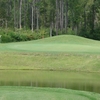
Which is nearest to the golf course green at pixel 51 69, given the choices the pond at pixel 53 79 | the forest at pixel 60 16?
the pond at pixel 53 79

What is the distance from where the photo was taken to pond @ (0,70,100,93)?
16797 mm

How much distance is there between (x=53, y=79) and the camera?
18984 mm

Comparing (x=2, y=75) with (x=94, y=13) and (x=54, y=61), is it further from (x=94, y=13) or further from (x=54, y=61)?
(x=94, y=13)

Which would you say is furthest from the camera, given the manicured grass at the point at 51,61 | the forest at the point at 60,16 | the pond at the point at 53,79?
the forest at the point at 60,16

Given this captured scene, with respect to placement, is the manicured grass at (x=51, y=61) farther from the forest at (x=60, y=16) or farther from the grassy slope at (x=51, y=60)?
the forest at (x=60, y=16)

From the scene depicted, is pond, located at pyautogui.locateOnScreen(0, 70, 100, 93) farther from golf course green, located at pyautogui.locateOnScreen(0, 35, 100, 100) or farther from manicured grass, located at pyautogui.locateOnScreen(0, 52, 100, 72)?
manicured grass, located at pyautogui.locateOnScreen(0, 52, 100, 72)

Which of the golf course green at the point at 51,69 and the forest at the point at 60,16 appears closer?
the golf course green at the point at 51,69

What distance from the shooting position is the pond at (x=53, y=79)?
16.8 metres

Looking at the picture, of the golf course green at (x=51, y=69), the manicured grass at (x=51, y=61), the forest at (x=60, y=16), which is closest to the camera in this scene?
the golf course green at (x=51, y=69)

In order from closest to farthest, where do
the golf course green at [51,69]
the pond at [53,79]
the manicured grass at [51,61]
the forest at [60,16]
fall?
the pond at [53,79], the golf course green at [51,69], the manicured grass at [51,61], the forest at [60,16]

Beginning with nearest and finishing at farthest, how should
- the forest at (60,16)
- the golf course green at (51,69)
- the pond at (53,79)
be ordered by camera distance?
the pond at (53,79) → the golf course green at (51,69) → the forest at (60,16)

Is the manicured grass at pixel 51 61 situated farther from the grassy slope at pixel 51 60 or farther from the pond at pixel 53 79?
the pond at pixel 53 79

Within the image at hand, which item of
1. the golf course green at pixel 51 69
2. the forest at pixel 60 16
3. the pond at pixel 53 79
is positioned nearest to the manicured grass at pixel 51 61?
the golf course green at pixel 51 69

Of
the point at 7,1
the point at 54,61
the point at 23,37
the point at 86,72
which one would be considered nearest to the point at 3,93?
the point at 86,72
